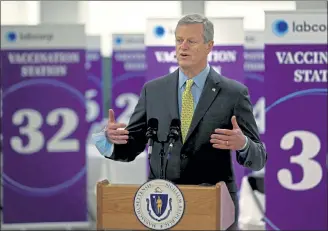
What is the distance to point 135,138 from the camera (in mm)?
2174

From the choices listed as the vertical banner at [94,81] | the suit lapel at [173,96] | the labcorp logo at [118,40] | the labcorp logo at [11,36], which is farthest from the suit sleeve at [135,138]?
the vertical banner at [94,81]

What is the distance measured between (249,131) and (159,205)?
1.65 ft

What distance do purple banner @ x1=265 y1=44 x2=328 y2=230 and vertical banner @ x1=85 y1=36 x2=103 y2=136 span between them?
434 cm

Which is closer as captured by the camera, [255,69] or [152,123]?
[152,123]

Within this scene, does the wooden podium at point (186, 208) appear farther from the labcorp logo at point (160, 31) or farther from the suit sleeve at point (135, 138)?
the labcorp logo at point (160, 31)

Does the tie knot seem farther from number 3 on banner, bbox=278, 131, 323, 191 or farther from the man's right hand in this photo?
number 3 on banner, bbox=278, 131, 323, 191

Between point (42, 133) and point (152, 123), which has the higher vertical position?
point (152, 123)

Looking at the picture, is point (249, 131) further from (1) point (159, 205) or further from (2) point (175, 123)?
(1) point (159, 205)

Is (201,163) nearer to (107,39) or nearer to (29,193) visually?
(29,193)

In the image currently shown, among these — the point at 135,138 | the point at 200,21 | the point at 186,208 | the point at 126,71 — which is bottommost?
the point at 186,208

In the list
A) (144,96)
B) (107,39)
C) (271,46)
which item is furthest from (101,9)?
(144,96)

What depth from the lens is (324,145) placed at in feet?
15.0

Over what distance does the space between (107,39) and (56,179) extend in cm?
653

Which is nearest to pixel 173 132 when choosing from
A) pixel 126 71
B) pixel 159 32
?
pixel 159 32
